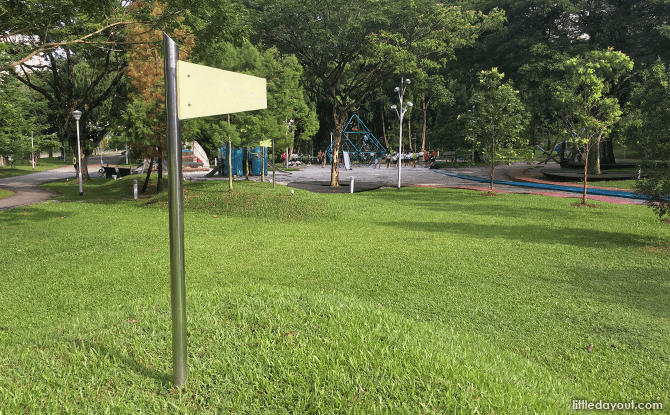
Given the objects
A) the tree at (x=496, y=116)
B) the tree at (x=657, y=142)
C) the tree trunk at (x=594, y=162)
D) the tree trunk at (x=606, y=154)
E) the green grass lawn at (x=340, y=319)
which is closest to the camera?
the green grass lawn at (x=340, y=319)

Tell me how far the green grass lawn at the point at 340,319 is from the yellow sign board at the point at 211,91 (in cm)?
185

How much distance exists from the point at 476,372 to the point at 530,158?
70.0ft

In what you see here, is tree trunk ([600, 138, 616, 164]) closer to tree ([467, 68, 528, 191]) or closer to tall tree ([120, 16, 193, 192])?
tree ([467, 68, 528, 191])

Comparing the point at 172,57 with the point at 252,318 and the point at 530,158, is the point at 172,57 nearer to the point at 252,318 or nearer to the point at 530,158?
the point at 252,318

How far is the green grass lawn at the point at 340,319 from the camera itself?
304cm

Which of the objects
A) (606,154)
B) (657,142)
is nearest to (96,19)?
(657,142)

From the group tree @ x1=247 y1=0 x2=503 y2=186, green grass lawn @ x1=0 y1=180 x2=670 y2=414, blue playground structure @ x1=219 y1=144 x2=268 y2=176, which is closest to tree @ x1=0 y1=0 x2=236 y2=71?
green grass lawn @ x1=0 y1=180 x2=670 y2=414

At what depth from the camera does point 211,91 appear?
8.83ft

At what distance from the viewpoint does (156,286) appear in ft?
20.9

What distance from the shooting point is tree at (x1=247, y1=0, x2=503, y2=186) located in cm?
1923

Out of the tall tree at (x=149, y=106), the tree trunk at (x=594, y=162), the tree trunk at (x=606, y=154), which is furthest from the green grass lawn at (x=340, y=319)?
the tree trunk at (x=606, y=154)

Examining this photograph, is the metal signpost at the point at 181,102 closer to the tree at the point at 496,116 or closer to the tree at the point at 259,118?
the tree at the point at 259,118

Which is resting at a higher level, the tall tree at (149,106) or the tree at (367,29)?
the tree at (367,29)

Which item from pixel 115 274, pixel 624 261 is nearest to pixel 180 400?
pixel 115 274
